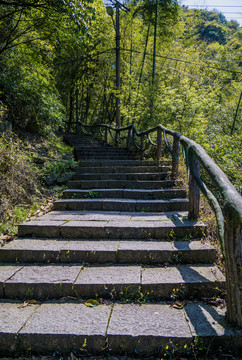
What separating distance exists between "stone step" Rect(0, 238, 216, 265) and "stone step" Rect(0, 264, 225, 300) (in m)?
Result: 0.12

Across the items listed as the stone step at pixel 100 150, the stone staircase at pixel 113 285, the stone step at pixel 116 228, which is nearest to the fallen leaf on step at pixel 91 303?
the stone staircase at pixel 113 285

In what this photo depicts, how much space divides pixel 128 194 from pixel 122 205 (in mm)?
443

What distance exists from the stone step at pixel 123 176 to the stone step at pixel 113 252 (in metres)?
2.21

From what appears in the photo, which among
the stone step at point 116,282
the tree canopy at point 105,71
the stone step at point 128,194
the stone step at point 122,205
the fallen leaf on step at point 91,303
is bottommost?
the fallen leaf on step at point 91,303

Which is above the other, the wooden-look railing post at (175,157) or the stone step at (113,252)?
the wooden-look railing post at (175,157)

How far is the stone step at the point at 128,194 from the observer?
407 centimetres

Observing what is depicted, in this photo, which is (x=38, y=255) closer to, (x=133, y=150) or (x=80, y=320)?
(x=80, y=320)

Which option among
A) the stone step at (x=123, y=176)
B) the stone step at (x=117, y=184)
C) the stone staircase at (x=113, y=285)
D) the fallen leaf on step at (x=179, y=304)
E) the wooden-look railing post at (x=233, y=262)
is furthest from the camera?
the stone step at (x=123, y=176)

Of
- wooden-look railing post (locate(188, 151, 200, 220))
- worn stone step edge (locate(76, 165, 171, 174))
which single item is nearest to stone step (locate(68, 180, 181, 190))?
worn stone step edge (locate(76, 165, 171, 174))

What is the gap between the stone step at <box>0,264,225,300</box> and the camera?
212 cm

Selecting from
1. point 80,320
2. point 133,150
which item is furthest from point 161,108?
point 80,320

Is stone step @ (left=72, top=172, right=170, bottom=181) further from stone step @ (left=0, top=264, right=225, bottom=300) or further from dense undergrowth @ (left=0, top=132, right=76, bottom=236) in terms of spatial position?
stone step @ (left=0, top=264, right=225, bottom=300)

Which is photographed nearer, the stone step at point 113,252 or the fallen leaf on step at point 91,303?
the fallen leaf on step at point 91,303

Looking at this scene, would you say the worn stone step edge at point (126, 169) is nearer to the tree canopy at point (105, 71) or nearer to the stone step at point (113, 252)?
the tree canopy at point (105, 71)
